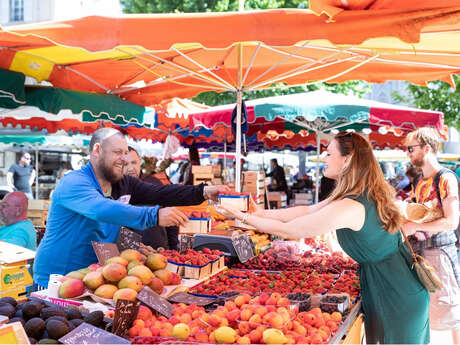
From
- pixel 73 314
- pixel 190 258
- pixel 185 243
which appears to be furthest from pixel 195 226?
pixel 73 314

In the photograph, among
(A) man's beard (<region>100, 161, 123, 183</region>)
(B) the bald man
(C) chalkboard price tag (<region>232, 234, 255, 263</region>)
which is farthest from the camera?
(B) the bald man

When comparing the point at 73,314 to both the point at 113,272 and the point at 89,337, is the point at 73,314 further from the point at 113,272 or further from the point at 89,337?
the point at 113,272

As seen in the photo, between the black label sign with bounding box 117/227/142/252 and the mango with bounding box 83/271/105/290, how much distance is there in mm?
572

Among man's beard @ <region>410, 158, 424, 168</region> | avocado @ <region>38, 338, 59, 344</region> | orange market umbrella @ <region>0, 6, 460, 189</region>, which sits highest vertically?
orange market umbrella @ <region>0, 6, 460, 189</region>

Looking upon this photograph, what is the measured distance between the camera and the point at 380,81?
205 inches

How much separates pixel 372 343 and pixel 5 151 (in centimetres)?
1851

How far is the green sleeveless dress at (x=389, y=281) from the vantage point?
2.63 metres

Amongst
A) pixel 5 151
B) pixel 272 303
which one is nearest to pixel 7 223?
pixel 272 303

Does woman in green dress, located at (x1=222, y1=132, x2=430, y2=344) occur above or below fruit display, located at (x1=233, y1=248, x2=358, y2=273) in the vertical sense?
above

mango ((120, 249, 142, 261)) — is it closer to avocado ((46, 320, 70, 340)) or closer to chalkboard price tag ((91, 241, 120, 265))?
chalkboard price tag ((91, 241, 120, 265))

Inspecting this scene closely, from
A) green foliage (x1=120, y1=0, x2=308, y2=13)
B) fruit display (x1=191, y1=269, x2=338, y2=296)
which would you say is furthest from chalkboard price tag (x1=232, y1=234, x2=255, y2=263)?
green foliage (x1=120, y1=0, x2=308, y2=13)

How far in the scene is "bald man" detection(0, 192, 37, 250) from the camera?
176 inches

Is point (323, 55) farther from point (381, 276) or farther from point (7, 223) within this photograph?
point (7, 223)

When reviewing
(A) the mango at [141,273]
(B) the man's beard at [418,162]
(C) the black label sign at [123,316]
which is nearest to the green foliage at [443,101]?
(B) the man's beard at [418,162]
